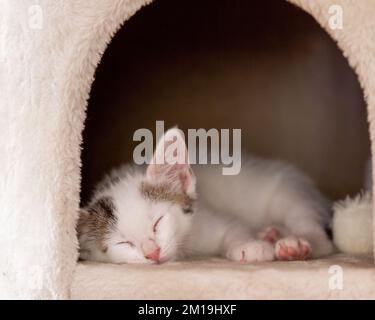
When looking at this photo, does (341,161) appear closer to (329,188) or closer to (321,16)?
(329,188)

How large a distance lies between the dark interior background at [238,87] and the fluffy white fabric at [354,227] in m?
0.67

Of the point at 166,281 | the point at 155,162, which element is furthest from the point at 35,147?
the point at 166,281

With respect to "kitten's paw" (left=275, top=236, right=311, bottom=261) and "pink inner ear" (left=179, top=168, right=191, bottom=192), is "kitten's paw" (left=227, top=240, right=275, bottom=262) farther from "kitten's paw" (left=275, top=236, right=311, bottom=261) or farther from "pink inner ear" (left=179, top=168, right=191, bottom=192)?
"pink inner ear" (left=179, top=168, right=191, bottom=192)

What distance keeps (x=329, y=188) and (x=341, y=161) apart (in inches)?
5.0

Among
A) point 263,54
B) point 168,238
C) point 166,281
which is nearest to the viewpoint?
point 166,281

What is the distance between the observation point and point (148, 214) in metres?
1.59

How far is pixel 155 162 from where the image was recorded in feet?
5.37

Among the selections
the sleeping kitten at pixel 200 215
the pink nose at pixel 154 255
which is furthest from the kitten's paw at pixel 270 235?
the pink nose at pixel 154 255

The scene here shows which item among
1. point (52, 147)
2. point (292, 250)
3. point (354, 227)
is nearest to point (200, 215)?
point (292, 250)

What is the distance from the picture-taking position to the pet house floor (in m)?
1.34

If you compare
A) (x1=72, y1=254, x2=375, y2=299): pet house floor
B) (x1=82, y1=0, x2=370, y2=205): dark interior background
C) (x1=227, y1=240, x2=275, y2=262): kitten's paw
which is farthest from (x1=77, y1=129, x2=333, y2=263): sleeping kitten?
(x1=82, y1=0, x2=370, y2=205): dark interior background

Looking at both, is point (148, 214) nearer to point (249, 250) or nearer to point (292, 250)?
point (249, 250)

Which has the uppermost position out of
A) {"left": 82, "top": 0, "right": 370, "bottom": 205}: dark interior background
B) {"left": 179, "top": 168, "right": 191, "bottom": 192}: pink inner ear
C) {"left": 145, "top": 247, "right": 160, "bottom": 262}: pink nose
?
{"left": 82, "top": 0, "right": 370, "bottom": 205}: dark interior background

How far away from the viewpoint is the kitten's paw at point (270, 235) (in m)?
1.70
